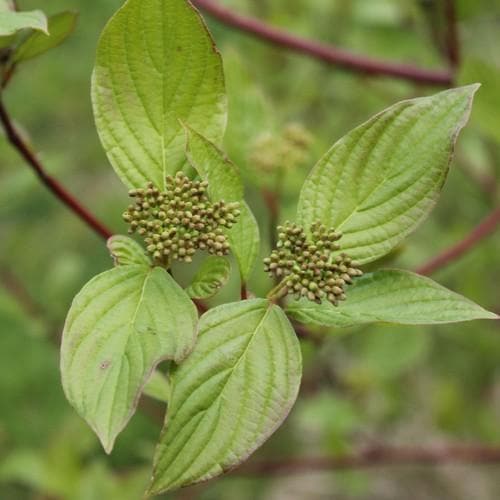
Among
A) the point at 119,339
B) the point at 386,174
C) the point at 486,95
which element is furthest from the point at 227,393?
the point at 486,95

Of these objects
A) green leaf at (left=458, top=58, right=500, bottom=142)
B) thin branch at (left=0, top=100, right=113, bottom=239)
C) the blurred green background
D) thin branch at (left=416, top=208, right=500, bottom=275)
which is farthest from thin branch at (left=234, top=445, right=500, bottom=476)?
thin branch at (left=0, top=100, right=113, bottom=239)

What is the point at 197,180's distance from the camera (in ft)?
2.07

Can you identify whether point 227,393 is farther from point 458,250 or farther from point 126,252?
point 458,250

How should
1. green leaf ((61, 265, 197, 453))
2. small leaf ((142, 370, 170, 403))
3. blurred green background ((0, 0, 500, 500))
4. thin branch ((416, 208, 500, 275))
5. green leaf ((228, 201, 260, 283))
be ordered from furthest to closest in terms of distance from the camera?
blurred green background ((0, 0, 500, 500)), thin branch ((416, 208, 500, 275)), small leaf ((142, 370, 170, 403)), green leaf ((228, 201, 260, 283)), green leaf ((61, 265, 197, 453))

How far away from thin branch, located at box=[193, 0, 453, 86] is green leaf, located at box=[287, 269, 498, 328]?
25.3 inches

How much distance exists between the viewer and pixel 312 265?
1.96 ft

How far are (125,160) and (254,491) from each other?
208cm

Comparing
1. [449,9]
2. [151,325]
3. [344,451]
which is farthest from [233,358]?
[344,451]

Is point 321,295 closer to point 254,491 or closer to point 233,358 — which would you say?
point 233,358

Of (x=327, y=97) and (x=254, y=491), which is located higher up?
(x=327, y=97)

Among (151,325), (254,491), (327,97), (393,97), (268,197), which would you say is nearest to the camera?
(151,325)

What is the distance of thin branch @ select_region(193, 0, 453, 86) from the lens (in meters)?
1.19

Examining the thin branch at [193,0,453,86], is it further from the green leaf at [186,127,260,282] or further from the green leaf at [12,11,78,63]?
the green leaf at [186,127,260,282]

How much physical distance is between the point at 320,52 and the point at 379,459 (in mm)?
753
